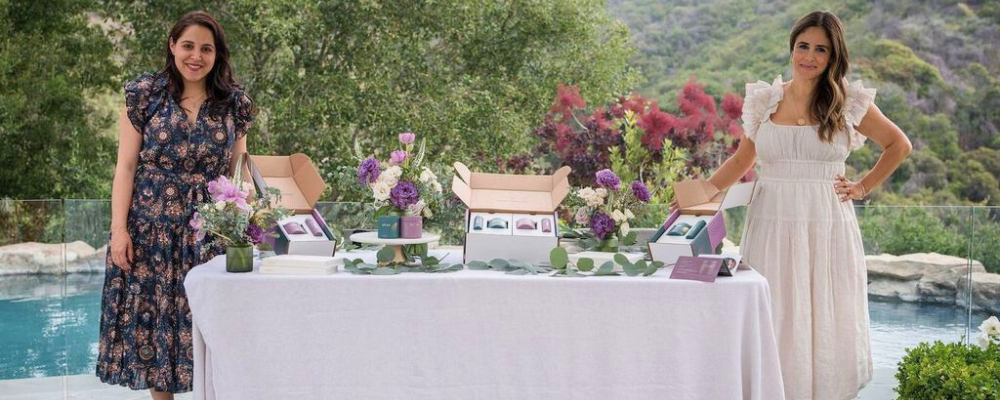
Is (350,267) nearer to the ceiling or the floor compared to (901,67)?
nearer to the floor

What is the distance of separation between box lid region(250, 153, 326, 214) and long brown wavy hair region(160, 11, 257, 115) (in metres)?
0.21

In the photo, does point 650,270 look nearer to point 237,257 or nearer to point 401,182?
point 401,182

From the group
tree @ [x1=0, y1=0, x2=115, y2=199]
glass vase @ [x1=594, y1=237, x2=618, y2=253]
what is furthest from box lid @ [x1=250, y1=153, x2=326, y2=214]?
tree @ [x1=0, y1=0, x2=115, y2=199]

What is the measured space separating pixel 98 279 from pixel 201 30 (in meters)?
2.03

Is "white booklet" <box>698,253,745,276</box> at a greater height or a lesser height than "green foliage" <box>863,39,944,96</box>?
lesser

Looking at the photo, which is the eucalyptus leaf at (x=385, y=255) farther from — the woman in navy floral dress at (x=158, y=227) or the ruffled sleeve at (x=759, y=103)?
the ruffled sleeve at (x=759, y=103)

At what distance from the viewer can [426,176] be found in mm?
2674

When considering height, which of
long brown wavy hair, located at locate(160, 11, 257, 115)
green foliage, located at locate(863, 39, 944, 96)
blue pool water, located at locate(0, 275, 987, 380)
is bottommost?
blue pool water, located at locate(0, 275, 987, 380)

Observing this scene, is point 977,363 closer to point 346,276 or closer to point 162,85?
point 346,276

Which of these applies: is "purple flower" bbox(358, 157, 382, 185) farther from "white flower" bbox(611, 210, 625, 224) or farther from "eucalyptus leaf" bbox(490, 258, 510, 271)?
"white flower" bbox(611, 210, 625, 224)

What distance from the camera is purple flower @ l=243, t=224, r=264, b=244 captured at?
99.9 inches

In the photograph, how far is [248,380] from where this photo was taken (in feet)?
7.95

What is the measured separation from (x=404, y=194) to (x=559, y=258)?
1.56ft

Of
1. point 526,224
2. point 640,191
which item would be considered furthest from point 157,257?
point 640,191
